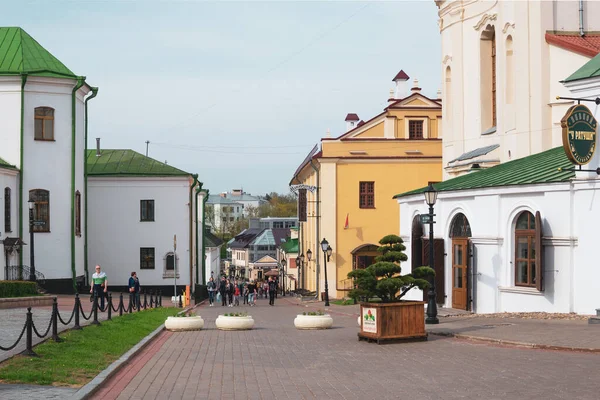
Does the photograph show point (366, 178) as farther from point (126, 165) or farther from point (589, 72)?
point (589, 72)

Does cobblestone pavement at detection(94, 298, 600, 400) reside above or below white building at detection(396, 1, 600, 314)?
below

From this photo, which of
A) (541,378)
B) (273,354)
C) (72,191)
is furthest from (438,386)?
(72,191)

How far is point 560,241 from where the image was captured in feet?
74.9

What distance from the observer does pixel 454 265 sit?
28.4 metres

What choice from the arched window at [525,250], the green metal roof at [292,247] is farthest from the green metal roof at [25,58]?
the green metal roof at [292,247]

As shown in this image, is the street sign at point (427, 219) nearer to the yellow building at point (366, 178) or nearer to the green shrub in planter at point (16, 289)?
the green shrub in planter at point (16, 289)

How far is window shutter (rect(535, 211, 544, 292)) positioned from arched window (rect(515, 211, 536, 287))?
1.72 ft

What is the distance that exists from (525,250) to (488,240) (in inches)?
69.5

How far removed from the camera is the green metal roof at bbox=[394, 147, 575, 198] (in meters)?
23.8

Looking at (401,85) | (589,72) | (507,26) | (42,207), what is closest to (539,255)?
(589,72)

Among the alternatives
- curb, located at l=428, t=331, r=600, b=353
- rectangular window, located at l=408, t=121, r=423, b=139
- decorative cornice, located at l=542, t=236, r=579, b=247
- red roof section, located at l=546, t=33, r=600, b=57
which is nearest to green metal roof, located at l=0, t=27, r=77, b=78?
rectangular window, located at l=408, t=121, r=423, b=139

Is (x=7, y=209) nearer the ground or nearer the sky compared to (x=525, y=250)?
nearer the sky

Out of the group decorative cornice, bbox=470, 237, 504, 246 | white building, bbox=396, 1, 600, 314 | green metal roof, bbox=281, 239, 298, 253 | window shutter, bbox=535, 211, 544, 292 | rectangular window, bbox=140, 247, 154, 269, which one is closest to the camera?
white building, bbox=396, 1, 600, 314

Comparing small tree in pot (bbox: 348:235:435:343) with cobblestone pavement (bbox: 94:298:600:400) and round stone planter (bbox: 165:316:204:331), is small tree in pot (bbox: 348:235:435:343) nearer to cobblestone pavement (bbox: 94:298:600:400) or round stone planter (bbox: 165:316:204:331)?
cobblestone pavement (bbox: 94:298:600:400)
